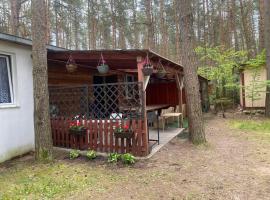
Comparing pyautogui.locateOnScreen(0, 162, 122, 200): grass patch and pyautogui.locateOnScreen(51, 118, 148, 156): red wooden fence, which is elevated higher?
pyautogui.locateOnScreen(51, 118, 148, 156): red wooden fence

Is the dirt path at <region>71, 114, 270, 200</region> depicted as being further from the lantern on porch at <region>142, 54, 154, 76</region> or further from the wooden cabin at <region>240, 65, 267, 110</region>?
the wooden cabin at <region>240, 65, 267, 110</region>

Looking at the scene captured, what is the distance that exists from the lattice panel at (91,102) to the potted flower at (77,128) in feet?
0.82

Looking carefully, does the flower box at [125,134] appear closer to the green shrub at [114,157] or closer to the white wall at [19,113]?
the green shrub at [114,157]

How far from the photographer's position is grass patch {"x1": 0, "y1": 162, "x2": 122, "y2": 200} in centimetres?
421

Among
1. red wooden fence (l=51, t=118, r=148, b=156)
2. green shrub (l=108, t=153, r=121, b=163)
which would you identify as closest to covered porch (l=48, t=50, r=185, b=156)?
red wooden fence (l=51, t=118, r=148, b=156)

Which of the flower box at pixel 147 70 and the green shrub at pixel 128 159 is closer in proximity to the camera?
the green shrub at pixel 128 159

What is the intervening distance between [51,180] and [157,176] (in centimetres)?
185

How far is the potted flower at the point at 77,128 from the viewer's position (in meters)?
6.57

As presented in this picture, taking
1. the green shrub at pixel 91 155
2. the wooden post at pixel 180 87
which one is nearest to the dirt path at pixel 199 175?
the green shrub at pixel 91 155

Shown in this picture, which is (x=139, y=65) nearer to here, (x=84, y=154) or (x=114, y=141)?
(x=114, y=141)

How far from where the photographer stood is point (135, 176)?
494cm

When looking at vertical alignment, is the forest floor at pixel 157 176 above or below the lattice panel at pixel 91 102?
below

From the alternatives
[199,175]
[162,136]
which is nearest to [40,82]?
[199,175]

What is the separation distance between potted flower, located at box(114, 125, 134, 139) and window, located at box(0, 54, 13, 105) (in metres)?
2.58
